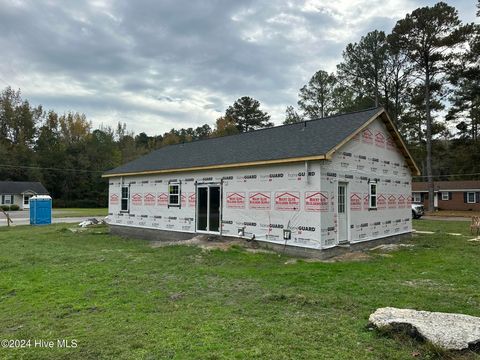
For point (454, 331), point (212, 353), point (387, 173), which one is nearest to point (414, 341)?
point (454, 331)

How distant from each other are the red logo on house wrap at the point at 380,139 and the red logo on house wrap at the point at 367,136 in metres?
0.44

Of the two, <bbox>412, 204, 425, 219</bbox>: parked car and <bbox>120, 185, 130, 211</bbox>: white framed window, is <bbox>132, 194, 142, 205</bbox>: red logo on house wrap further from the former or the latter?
<bbox>412, 204, 425, 219</bbox>: parked car

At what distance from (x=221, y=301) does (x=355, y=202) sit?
23.7 feet

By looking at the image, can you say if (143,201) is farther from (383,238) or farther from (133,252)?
(383,238)

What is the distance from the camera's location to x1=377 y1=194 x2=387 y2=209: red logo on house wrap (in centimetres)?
1280

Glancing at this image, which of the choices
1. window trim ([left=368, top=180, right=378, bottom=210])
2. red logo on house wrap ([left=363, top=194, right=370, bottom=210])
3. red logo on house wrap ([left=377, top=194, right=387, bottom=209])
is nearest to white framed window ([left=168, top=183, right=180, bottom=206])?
red logo on house wrap ([left=363, top=194, right=370, bottom=210])

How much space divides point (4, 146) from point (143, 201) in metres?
46.4

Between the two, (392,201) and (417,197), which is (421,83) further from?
(392,201)

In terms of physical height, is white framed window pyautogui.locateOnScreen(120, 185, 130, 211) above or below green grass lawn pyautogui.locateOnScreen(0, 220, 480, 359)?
above

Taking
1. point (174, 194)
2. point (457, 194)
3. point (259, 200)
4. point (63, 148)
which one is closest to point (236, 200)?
point (259, 200)

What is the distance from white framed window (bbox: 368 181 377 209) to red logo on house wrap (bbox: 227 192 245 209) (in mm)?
4612

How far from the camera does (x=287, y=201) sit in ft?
34.8

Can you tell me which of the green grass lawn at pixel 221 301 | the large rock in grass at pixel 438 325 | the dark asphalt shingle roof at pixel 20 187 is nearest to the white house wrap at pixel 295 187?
the green grass lawn at pixel 221 301

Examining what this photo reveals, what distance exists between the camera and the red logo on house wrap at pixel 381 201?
42.0ft
